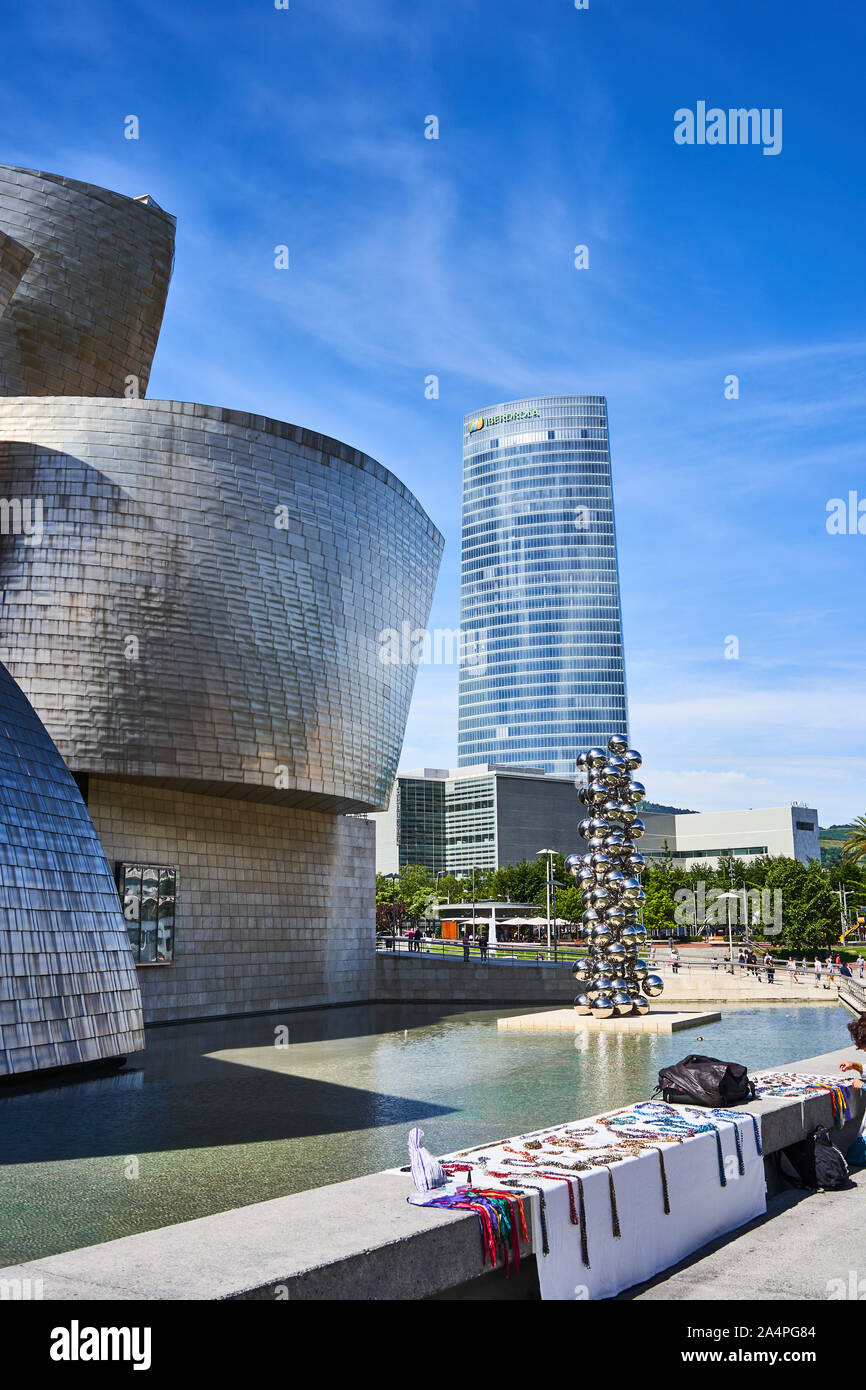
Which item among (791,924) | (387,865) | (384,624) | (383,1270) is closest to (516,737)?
(387,865)

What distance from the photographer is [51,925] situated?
1669 centimetres

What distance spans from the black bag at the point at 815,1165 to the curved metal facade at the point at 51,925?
34.1 ft

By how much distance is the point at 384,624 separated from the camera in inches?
1268

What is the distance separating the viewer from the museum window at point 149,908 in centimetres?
2672

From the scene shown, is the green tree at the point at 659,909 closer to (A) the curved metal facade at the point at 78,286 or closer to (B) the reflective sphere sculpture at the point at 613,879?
(B) the reflective sphere sculpture at the point at 613,879

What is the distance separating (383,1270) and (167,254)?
105 feet

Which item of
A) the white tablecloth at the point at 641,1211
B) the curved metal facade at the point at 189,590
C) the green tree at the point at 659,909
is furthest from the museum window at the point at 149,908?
Answer: the green tree at the point at 659,909

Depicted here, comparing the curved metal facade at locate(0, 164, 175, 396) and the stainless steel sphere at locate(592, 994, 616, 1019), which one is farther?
the curved metal facade at locate(0, 164, 175, 396)

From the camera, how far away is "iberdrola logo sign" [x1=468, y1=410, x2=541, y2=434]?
163 metres

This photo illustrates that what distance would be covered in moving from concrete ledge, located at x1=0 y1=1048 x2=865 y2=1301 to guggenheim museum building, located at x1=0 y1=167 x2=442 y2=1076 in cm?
1326
